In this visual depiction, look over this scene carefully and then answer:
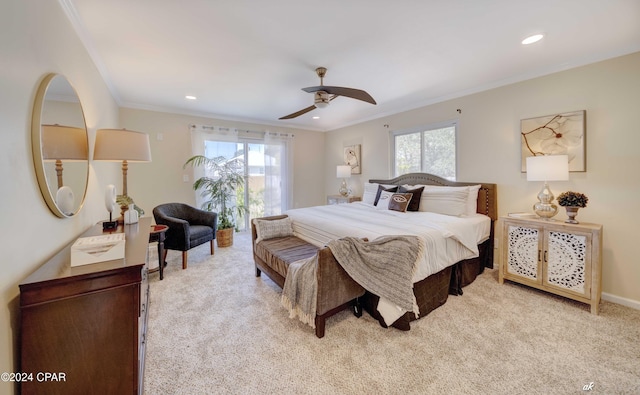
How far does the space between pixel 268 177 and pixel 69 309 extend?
4514 millimetres

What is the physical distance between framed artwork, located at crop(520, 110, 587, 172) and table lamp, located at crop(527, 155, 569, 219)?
10.2 inches

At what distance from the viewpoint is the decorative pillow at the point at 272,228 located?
2887 mm

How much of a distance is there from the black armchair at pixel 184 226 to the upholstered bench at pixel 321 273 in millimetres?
1121

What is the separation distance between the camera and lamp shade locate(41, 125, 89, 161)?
Result: 1.33 m

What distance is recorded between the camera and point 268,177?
5469 mm

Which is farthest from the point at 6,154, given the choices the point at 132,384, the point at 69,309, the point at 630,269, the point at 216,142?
the point at 630,269

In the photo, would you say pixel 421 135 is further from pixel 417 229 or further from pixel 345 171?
pixel 417 229

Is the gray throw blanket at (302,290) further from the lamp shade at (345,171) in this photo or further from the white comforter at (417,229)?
the lamp shade at (345,171)

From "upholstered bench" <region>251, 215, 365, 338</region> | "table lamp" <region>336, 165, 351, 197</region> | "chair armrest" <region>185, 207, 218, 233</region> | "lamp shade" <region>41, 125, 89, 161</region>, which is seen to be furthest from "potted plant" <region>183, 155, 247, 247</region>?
"lamp shade" <region>41, 125, 89, 161</region>

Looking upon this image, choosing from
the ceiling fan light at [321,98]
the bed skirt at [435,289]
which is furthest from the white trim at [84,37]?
the bed skirt at [435,289]

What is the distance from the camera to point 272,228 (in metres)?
2.94

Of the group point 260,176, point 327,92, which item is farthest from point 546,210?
point 260,176

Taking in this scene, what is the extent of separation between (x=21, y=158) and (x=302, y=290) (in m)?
1.78

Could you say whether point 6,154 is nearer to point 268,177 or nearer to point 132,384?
point 132,384
